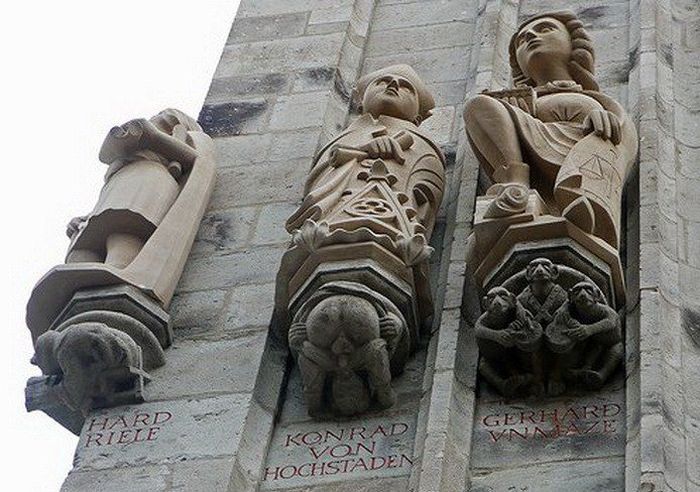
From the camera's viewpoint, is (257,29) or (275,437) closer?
(275,437)

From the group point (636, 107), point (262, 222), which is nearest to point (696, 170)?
point (636, 107)

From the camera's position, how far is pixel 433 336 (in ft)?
22.5

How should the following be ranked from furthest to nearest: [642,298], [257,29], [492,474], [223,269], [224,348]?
[257,29] < [223,269] < [224,348] < [642,298] < [492,474]

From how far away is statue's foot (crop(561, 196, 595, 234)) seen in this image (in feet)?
21.7

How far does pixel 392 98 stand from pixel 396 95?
4 cm

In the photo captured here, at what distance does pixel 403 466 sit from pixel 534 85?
216 cm

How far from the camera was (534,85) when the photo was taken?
26.0ft

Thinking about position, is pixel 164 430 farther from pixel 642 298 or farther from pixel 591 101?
pixel 591 101

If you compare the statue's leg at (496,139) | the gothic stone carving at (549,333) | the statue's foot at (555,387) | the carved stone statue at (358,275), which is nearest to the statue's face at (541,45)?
the statue's leg at (496,139)

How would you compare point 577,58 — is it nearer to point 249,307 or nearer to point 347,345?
point 249,307

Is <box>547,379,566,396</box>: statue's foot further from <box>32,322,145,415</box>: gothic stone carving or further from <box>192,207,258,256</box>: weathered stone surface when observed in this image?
<box>192,207,258,256</box>: weathered stone surface

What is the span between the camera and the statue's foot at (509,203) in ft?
21.9

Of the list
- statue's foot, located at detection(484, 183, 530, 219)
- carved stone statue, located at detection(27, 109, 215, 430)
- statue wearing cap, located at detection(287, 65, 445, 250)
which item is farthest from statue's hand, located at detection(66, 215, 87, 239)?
statue's foot, located at detection(484, 183, 530, 219)

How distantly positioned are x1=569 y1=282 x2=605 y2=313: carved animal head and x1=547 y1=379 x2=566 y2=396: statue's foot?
0.24 metres
